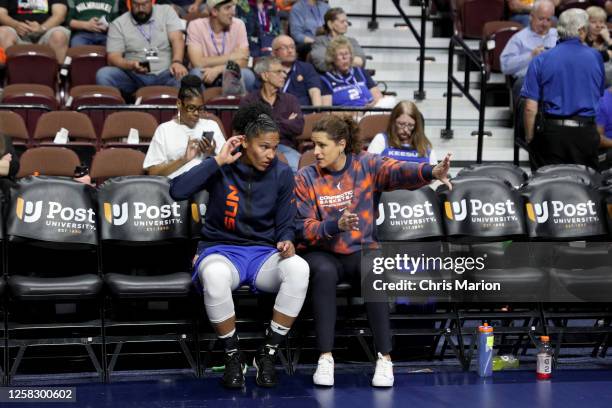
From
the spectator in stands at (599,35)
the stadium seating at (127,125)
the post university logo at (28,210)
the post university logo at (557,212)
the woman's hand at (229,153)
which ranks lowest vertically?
the post university logo at (557,212)

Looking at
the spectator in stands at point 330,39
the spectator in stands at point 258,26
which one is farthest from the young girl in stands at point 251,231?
the spectator in stands at point 258,26

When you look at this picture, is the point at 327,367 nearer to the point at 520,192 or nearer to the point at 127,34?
the point at 520,192

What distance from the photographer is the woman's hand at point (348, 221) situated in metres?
5.57

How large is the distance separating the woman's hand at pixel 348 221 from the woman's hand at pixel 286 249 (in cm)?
28

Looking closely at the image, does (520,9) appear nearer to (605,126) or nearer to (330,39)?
(330,39)

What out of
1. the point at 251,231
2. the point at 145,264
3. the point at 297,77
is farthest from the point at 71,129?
the point at 251,231

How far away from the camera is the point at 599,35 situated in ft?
31.9

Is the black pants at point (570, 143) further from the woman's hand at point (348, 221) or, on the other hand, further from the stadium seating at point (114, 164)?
the stadium seating at point (114, 164)

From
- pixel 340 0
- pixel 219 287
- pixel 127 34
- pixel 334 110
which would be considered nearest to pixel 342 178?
pixel 219 287

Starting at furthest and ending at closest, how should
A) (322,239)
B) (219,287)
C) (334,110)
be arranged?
(334,110), (322,239), (219,287)

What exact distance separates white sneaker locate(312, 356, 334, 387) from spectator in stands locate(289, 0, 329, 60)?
5.01 metres

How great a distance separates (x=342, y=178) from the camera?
599 centimetres

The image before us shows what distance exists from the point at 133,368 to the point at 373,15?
6.22 meters

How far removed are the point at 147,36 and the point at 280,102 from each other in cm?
201
